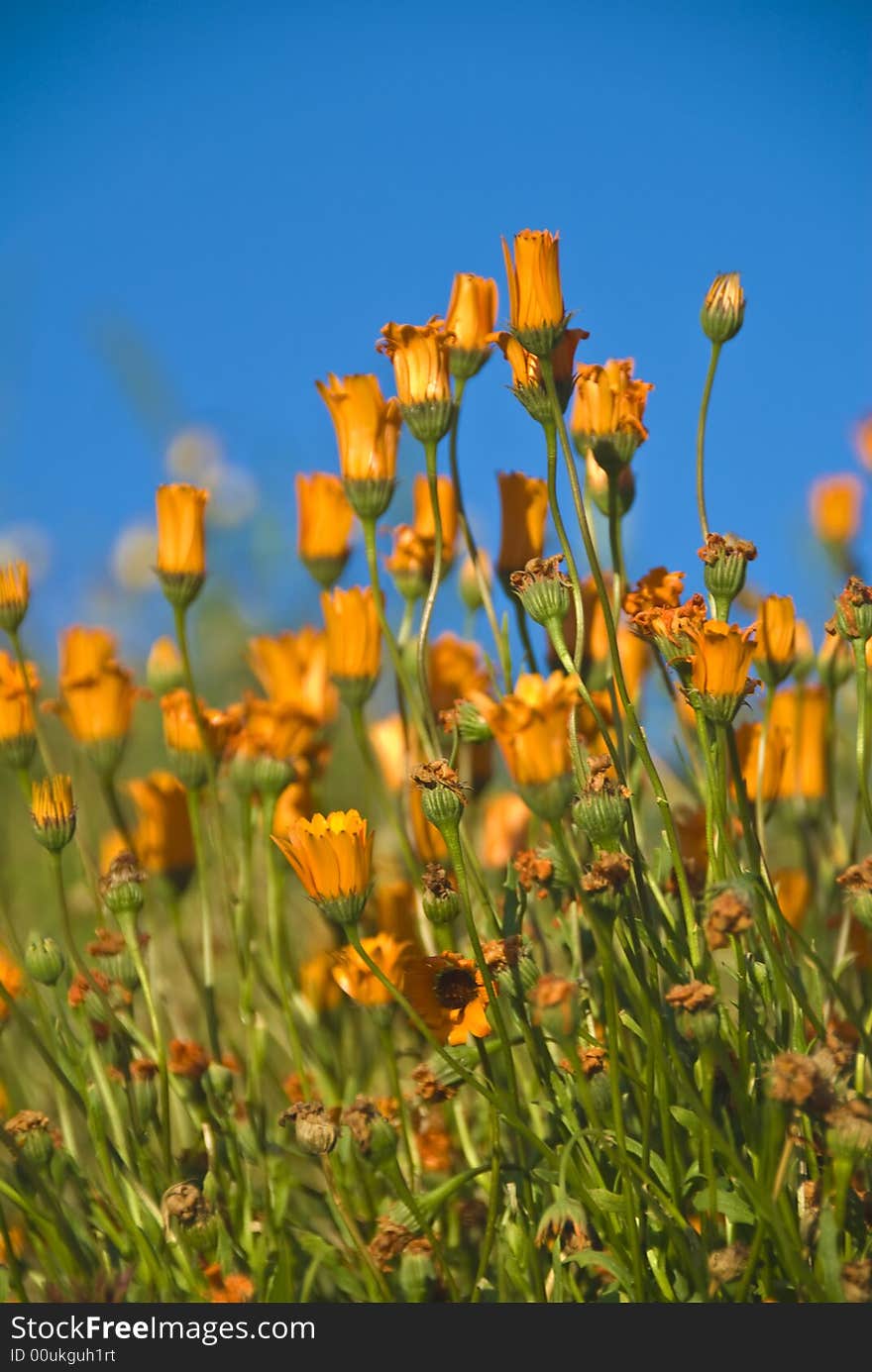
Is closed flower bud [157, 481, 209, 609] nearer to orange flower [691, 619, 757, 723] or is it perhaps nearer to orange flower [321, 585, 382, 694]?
orange flower [321, 585, 382, 694]

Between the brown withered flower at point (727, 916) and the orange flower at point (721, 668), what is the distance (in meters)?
0.19

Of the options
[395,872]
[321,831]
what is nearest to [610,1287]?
[321,831]

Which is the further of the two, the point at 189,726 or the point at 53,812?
the point at 189,726

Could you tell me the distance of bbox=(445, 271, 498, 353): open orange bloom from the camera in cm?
119

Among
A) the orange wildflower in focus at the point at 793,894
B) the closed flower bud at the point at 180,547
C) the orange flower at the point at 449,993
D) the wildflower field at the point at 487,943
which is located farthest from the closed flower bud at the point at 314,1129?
the orange wildflower in focus at the point at 793,894

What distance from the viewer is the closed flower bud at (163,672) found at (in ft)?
4.86

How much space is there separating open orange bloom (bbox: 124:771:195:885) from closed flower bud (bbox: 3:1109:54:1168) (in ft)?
1.16

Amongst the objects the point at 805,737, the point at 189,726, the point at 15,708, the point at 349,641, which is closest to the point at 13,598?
the point at 15,708

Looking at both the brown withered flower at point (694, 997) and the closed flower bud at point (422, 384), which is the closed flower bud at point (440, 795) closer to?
the brown withered flower at point (694, 997)

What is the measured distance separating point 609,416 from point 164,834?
0.62 m

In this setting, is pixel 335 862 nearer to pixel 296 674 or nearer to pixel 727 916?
pixel 727 916

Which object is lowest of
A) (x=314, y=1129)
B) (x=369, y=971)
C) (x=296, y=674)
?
(x=314, y=1129)

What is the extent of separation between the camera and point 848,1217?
2.98 feet

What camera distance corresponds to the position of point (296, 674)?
1.50 meters
